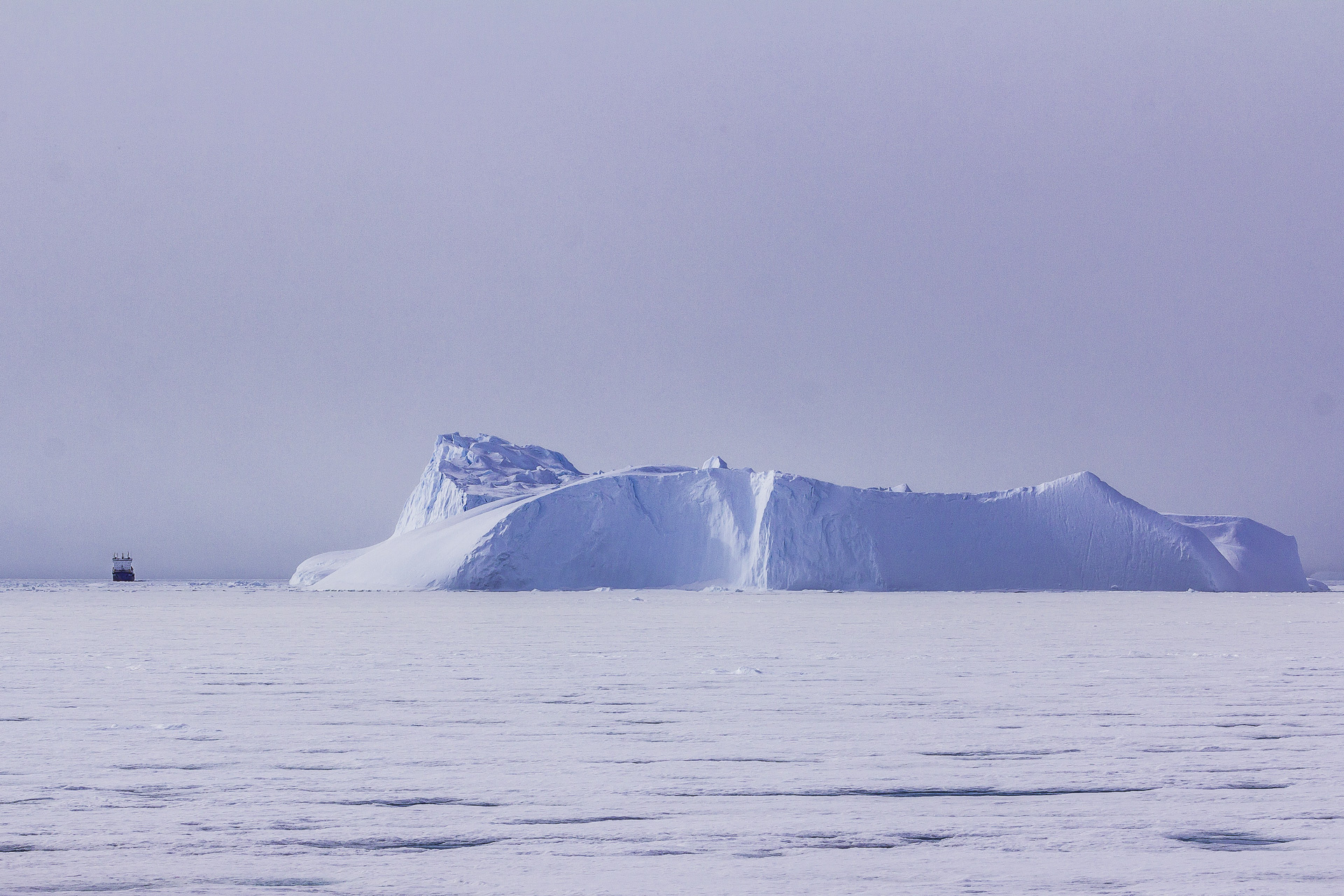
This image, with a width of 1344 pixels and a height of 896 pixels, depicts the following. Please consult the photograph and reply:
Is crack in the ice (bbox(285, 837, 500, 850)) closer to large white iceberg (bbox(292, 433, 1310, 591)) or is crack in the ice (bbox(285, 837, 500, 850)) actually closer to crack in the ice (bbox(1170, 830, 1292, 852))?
crack in the ice (bbox(1170, 830, 1292, 852))

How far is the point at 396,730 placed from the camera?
5.03 meters

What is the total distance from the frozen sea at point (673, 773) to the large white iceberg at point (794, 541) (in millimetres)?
20891

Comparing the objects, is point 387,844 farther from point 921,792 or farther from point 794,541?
point 794,541

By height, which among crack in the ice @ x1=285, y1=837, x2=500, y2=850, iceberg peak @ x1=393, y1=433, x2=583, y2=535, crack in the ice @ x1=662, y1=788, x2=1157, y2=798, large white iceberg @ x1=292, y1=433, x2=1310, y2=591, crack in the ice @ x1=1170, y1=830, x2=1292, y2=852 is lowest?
crack in the ice @ x1=1170, y1=830, x2=1292, y2=852

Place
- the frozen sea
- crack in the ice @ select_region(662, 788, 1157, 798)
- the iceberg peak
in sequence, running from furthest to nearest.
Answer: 1. the iceberg peak
2. crack in the ice @ select_region(662, 788, 1157, 798)
3. the frozen sea

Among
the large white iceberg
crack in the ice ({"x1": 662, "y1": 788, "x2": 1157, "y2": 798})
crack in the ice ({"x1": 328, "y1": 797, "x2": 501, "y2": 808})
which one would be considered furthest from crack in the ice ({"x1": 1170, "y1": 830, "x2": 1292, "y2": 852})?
the large white iceberg

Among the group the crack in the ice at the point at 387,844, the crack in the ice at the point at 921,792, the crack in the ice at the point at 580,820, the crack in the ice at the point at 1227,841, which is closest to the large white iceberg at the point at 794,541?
the crack in the ice at the point at 921,792

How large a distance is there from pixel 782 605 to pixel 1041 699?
15.5m

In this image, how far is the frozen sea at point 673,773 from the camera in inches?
108

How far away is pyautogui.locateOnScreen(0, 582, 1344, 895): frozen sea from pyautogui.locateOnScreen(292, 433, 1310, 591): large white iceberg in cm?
2089

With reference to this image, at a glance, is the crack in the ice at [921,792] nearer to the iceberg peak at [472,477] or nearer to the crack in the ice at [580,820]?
the crack in the ice at [580,820]

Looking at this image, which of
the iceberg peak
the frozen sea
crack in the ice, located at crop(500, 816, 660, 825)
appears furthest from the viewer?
A: the iceberg peak

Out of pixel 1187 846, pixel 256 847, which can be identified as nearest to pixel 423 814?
pixel 256 847

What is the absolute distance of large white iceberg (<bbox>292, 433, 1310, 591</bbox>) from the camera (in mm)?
30438
